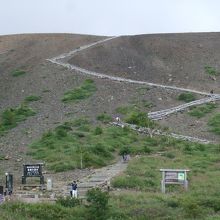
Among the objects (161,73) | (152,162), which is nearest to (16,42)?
(161,73)

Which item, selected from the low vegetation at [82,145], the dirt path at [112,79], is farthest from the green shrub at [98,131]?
the dirt path at [112,79]

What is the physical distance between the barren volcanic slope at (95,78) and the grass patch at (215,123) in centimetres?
53

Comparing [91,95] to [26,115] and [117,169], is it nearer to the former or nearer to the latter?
[26,115]

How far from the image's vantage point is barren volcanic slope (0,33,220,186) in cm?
4522

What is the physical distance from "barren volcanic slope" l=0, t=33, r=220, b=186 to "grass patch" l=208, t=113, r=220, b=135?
21.0 inches

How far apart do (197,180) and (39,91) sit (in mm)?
32909

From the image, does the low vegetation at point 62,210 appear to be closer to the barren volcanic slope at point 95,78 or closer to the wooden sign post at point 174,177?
the wooden sign post at point 174,177

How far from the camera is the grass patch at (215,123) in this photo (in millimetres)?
43756

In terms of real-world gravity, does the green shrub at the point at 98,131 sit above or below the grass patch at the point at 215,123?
below

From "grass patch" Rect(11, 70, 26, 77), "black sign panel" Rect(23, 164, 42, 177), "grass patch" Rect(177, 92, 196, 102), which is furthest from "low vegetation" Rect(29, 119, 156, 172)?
"grass patch" Rect(11, 70, 26, 77)

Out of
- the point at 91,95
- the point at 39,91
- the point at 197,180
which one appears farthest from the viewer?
the point at 39,91

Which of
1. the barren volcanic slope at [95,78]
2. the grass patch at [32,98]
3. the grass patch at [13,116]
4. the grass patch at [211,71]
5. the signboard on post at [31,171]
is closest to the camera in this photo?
the signboard on post at [31,171]

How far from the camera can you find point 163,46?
258 ft

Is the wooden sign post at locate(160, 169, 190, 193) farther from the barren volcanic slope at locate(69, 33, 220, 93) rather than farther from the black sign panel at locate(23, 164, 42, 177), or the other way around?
the barren volcanic slope at locate(69, 33, 220, 93)
